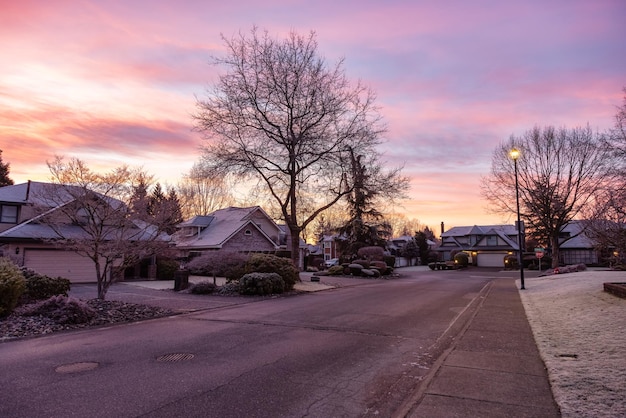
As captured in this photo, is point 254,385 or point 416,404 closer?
point 416,404

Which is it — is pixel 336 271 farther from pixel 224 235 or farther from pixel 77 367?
pixel 77 367

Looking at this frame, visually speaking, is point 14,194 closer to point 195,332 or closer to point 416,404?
point 195,332

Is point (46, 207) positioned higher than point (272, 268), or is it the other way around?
point (46, 207)

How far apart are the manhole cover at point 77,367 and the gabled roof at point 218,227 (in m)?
27.9

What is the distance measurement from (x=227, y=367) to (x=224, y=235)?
30.0 meters

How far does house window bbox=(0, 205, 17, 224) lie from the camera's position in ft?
87.4

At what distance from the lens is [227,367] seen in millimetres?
7047

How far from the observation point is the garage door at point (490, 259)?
2648 inches

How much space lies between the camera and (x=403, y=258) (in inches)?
2606

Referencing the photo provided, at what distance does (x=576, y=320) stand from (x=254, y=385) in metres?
9.18

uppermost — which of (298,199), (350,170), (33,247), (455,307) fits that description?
(350,170)

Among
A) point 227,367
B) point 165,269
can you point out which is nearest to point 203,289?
point 165,269

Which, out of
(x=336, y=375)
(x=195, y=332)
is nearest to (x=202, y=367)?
(x=336, y=375)

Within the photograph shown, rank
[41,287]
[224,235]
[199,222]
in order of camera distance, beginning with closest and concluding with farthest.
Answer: [41,287], [224,235], [199,222]
